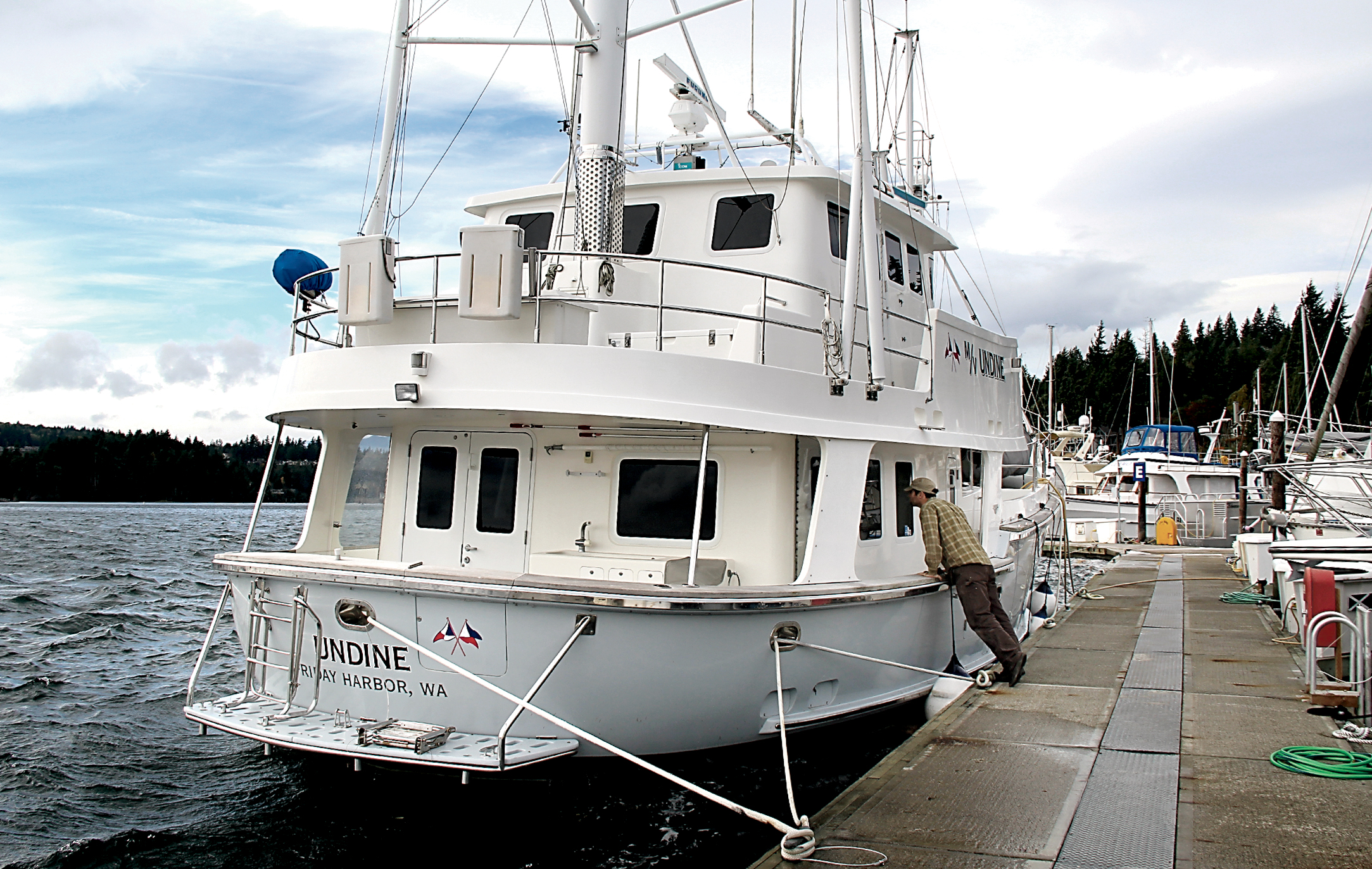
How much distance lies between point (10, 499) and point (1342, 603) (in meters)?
116

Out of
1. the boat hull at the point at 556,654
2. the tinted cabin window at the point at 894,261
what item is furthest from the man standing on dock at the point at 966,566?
the tinted cabin window at the point at 894,261

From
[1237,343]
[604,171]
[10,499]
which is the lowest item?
[10,499]

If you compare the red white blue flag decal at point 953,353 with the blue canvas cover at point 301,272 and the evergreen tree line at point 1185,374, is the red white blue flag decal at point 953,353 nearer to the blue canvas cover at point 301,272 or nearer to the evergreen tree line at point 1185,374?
the blue canvas cover at point 301,272

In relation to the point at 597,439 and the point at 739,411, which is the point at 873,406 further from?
the point at 597,439

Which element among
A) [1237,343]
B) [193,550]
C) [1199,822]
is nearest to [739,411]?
[1199,822]

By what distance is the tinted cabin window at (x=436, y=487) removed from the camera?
7422 millimetres

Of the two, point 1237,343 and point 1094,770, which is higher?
point 1237,343

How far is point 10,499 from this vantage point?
319 ft

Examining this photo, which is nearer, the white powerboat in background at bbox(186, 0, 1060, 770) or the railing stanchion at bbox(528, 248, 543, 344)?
the white powerboat in background at bbox(186, 0, 1060, 770)

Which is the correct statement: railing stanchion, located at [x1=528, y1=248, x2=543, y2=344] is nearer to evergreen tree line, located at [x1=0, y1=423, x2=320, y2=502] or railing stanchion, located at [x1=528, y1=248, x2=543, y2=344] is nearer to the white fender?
the white fender

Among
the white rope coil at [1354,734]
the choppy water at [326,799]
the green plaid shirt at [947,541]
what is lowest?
the choppy water at [326,799]

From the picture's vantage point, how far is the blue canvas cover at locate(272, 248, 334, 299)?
278 inches

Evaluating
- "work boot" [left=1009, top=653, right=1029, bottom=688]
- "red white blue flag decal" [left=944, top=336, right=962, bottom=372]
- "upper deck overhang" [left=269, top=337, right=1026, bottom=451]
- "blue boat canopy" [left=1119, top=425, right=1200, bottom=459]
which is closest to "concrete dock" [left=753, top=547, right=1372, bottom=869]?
"work boot" [left=1009, top=653, right=1029, bottom=688]

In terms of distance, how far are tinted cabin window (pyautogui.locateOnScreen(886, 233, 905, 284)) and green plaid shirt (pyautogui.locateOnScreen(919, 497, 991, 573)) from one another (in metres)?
2.99
